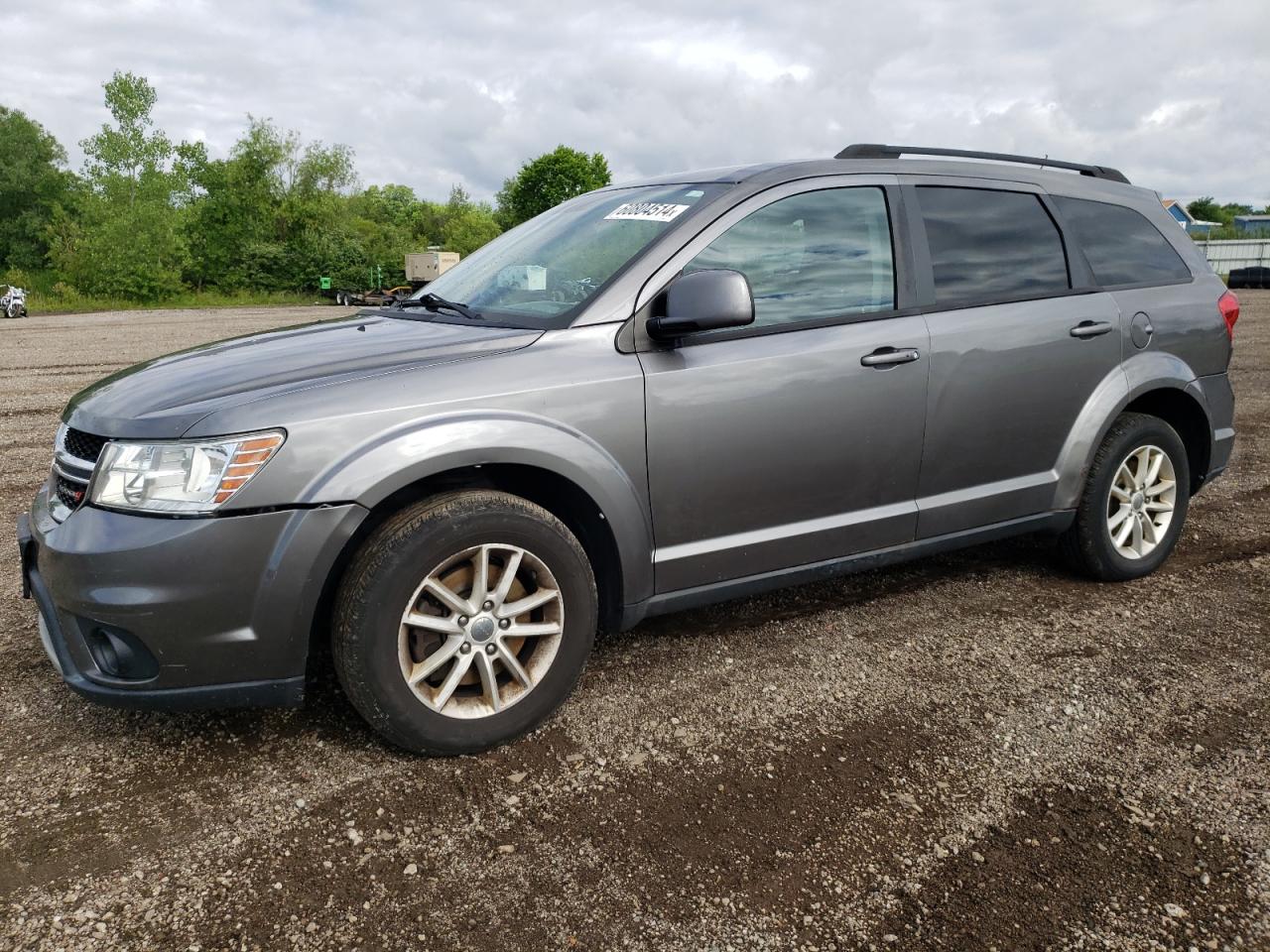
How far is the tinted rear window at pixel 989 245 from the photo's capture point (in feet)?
12.0

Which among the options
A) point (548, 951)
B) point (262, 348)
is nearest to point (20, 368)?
point (262, 348)

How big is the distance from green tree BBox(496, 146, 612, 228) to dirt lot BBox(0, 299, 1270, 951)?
266 ft

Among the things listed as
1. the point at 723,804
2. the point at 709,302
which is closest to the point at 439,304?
the point at 709,302

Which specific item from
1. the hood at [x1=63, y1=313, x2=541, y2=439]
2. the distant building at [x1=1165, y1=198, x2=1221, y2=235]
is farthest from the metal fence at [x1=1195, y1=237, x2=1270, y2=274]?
the hood at [x1=63, y1=313, x2=541, y2=439]

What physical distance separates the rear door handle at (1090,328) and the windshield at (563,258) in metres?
1.68

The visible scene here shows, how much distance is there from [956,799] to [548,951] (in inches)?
48.3

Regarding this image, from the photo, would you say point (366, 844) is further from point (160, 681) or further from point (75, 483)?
point (75, 483)

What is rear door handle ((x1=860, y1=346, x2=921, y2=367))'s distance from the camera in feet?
11.0

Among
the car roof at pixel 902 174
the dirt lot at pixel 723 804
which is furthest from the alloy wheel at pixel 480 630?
the car roof at pixel 902 174

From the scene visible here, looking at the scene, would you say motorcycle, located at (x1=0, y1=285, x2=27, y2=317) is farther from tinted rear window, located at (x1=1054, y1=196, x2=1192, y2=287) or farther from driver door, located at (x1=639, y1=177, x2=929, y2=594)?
tinted rear window, located at (x1=1054, y1=196, x2=1192, y2=287)

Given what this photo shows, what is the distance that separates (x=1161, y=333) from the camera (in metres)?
4.18

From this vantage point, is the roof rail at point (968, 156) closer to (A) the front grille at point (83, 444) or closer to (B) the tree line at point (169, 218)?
(A) the front grille at point (83, 444)

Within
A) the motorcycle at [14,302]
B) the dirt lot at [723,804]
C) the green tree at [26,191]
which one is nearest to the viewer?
the dirt lot at [723,804]

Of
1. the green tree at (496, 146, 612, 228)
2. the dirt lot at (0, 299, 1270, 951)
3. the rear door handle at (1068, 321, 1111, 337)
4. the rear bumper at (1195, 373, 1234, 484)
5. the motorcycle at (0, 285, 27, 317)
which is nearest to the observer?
the dirt lot at (0, 299, 1270, 951)
